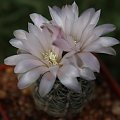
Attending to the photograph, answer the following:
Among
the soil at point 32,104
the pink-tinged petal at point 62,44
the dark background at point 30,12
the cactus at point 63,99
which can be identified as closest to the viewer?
the pink-tinged petal at point 62,44

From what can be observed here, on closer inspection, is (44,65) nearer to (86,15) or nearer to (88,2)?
(86,15)

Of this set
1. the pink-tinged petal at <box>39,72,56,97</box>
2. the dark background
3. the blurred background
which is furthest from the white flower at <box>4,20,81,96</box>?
the dark background

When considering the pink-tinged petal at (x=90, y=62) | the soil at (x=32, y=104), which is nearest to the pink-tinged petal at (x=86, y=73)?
the pink-tinged petal at (x=90, y=62)

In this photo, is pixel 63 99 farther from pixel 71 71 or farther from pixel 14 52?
pixel 14 52

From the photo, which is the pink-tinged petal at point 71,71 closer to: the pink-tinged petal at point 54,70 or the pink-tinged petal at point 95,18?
the pink-tinged petal at point 54,70

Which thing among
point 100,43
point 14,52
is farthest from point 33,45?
point 14,52

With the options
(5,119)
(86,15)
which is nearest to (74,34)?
(86,15)
